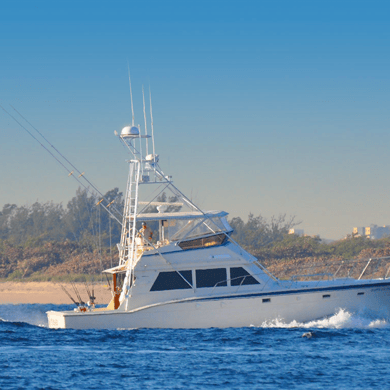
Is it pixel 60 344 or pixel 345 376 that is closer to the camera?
pixel 345 376

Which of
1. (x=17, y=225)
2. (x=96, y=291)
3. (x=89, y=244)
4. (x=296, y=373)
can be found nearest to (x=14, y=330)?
(x=296, y=373)

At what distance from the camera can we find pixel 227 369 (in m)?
15.2

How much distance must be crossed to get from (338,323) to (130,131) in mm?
8362

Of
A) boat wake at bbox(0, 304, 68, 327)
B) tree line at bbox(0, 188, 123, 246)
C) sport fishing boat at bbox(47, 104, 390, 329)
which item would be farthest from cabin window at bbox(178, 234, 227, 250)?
tree line at bbox(0, 188, 123, 246)

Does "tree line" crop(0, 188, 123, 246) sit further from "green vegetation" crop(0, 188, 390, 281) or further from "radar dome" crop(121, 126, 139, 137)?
"radar dome" crop(121, 126, 139, 137)

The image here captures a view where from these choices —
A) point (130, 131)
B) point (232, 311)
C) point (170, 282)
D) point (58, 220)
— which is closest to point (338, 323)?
point (232, 311)

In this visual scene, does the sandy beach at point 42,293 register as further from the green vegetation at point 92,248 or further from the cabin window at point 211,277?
the cabin window at point 211,277

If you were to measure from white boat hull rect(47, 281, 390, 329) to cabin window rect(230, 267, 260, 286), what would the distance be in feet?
2.58

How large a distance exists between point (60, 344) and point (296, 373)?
6802 mm

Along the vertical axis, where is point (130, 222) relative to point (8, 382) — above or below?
above

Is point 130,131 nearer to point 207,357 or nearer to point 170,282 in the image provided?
point 170,282

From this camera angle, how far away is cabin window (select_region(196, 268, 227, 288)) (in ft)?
67.8

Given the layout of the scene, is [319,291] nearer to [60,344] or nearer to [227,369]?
[227,369]

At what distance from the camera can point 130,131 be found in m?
21.4
